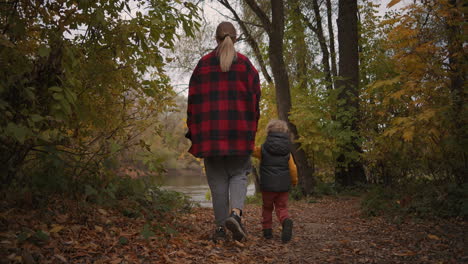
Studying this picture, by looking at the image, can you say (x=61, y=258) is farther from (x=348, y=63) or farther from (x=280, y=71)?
(x=348, y=63)

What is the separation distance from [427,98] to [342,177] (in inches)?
203

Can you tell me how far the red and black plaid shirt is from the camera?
132 inches

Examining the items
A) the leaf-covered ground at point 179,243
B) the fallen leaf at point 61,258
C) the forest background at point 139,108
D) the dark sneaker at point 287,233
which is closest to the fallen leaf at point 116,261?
the leaf-covered ground at point 179,243

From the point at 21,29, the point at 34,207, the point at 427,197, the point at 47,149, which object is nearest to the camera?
the point at 21,29

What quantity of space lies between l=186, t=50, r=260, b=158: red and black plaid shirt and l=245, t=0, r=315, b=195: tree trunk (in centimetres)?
560

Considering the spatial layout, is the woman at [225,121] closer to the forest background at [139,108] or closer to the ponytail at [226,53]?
the ponytail at [226,53]

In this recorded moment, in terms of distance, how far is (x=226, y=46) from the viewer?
11.3ft

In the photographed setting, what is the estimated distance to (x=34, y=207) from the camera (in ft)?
10.2

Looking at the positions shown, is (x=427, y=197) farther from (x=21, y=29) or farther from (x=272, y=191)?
(x=21, y=29)

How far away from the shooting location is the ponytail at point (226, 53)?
3.37 m

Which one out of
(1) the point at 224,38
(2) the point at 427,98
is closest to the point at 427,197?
(2) the point at 427,98

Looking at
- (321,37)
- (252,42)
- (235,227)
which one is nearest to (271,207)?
(235,227)

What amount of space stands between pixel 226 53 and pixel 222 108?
52cm

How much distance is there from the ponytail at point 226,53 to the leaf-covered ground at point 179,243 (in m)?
1.57
